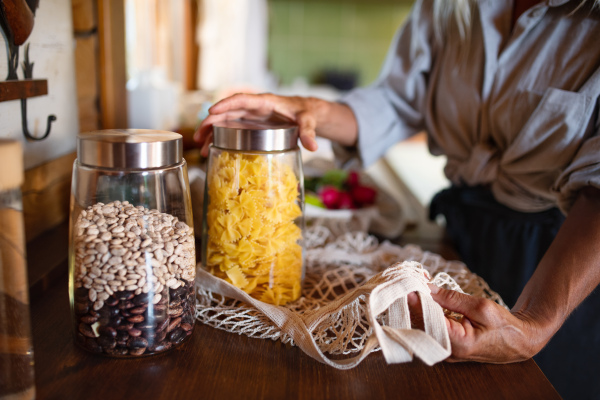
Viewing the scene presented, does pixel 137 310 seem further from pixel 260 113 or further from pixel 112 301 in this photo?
pixel 260 113

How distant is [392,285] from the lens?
1.70 ft

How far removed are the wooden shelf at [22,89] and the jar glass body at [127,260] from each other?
20 cm

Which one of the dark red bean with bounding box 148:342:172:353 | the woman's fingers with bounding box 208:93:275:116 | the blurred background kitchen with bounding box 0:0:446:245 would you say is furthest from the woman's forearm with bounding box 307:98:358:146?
the dark red bean with bounding box 148:342:172:353

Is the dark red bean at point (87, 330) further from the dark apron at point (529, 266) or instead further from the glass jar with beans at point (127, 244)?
the dark apron at point (529, 266)

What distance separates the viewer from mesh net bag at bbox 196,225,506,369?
48 centimetres

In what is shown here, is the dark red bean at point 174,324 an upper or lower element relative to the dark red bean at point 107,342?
upper

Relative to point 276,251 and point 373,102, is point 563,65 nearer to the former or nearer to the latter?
point 373,102

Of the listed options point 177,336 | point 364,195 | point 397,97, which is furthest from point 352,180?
point 177,336

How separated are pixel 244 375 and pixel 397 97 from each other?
2.27ft

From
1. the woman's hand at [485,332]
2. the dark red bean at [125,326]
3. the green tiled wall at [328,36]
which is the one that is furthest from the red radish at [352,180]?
the green tiled wall at [328,36]

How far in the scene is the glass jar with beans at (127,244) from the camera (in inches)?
18.9

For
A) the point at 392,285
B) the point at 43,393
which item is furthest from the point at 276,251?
the point at 43,393

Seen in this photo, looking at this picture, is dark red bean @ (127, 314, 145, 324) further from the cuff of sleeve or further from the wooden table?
the cuff of sleeve

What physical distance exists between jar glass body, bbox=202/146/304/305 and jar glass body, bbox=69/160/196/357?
0.09 meters
